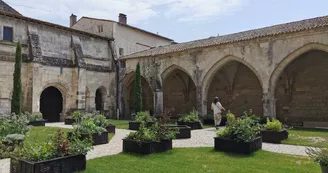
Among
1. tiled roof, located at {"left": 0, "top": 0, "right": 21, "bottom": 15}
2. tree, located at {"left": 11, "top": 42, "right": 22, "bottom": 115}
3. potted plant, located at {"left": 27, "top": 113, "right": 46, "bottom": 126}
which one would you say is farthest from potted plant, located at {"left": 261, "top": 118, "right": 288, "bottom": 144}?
tiled roof, located at {"left": 0, "top": 0, "right": 21, "bottom": 15}

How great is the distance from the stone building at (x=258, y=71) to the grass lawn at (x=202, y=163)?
826 cm

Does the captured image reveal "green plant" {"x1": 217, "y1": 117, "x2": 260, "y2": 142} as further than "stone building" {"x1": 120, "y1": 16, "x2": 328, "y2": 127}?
No

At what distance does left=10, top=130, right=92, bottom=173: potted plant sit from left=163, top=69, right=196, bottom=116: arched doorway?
16.0 m

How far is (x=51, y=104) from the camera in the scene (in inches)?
754

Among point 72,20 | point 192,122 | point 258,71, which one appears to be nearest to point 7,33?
point 72,20

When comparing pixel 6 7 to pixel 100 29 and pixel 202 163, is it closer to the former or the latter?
pixel 100 29

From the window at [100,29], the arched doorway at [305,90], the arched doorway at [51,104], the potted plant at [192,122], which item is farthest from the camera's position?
the window at [100,29]

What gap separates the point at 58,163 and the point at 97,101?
56.3ft

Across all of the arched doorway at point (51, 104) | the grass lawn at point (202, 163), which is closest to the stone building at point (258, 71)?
the arched doorway at point (51, 104)

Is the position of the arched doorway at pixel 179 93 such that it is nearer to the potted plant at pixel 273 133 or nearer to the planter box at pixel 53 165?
the potted plant at pixel 273 133

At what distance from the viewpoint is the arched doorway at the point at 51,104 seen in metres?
18.8

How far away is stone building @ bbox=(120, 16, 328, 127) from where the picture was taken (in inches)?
538

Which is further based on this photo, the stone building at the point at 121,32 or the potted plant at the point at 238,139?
the stone building at the point at 121,32

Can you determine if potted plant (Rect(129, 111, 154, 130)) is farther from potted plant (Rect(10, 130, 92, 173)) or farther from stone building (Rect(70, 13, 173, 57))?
stone building (Rect(70, 13, 173, 57))
